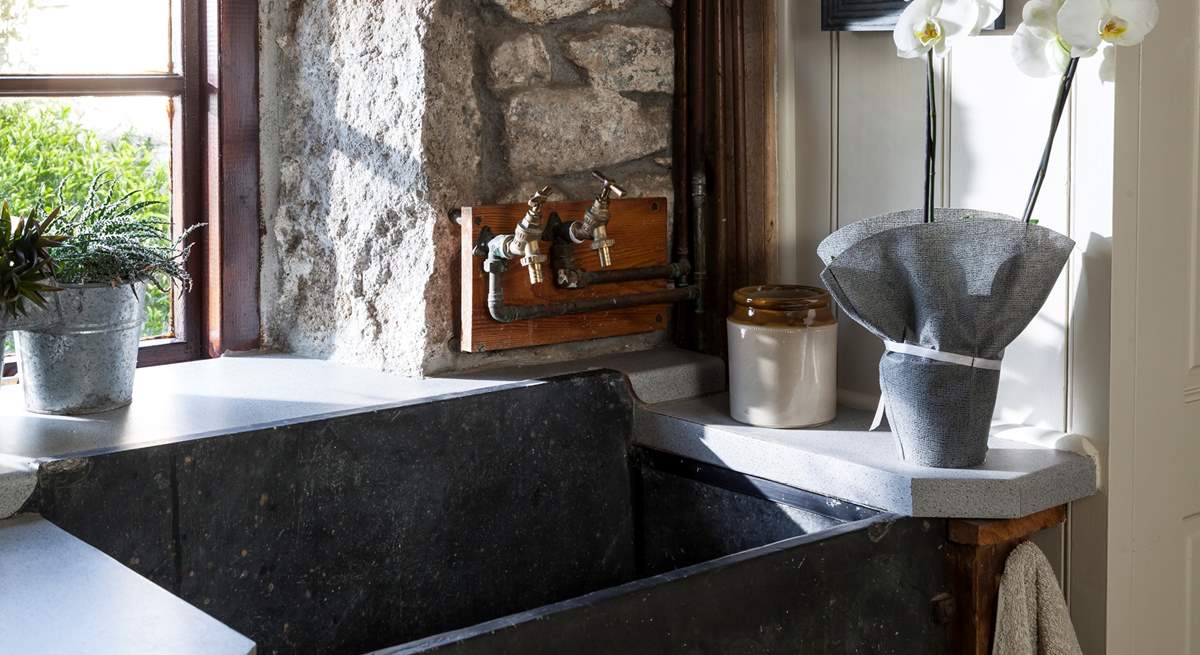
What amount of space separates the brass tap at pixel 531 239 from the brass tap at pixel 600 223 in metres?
0.08

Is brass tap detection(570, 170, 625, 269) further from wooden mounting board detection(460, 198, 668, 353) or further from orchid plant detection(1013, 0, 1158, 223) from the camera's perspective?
orchid plant detection(1013, 0, 1158, 223)

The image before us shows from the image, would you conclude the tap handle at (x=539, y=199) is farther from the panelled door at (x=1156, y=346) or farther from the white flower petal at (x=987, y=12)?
the panelled door at (x=1156, y=346)

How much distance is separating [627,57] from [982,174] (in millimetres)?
561

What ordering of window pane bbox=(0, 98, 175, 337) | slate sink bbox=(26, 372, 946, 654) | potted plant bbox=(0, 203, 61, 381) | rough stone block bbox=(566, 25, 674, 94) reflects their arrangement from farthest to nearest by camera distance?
rough stone block bbox=(566, 25, 674, 94), window pane bbox=(0, 98, 175, 337), potted plant bbox=(0, 203, 61, 381), slate sink bbox=(26, 372, 946, 654)

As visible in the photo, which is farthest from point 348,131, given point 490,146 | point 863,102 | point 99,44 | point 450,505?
point 863,102

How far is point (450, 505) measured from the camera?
5.38ft

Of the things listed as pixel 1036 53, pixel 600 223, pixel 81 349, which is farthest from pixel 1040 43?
pixel 81 349

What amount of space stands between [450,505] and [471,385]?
171mm

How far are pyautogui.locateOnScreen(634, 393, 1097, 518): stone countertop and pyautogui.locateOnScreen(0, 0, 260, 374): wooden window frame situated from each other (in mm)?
670

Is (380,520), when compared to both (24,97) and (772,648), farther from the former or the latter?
(24,97)

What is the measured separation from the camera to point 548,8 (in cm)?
180

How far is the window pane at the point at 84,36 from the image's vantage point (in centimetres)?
172

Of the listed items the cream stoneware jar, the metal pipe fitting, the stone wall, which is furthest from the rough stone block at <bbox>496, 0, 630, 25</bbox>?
the cream stoneware jar

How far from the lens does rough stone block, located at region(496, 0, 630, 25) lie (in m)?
1.77
